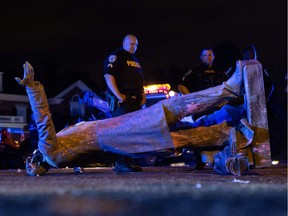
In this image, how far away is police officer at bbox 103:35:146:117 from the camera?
16.6 feet

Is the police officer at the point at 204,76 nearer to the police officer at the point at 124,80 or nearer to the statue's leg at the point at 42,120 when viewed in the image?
the police officer at the point at 124,80

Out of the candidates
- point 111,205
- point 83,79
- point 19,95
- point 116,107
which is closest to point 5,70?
point 19,95

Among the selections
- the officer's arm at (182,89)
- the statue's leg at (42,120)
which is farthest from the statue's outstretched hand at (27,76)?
the officer's arm at (182,89)

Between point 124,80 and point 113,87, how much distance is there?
0.19 meters

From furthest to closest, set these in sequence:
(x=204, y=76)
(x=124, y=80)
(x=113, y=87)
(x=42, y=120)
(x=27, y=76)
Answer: (x=204, y=76) → (x=124, y=80) → (x=113, y=87) → (x=42, y=120) → (x=27, y=76)

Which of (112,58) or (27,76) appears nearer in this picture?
(27,76)

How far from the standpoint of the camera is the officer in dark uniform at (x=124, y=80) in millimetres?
5047

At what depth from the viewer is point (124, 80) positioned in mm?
5160

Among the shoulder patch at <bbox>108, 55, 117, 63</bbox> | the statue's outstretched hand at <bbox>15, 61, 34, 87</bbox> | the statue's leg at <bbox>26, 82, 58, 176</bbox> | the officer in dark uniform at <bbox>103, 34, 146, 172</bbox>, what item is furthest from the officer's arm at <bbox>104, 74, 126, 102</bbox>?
the statue's outstretched hand at <bbox>15, 61, 34, 87</bbox>

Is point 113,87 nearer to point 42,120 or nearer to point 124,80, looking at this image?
point 124,80

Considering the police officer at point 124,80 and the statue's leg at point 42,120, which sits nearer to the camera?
the statue's leg at point 42,120

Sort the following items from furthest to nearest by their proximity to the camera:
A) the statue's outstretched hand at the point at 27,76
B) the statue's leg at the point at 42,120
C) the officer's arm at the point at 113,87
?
the officer's arm at the point at 113,87 < the statue's leg at the point at 42,120 < the statue's outstretched hand at the point at 27,76

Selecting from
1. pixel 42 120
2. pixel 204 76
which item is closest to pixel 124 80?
pixel 204 76

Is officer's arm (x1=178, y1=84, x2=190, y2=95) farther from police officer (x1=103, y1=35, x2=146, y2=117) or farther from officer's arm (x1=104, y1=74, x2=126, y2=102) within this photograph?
officer's arm (x1=104, y1=74, x2=126, y2=102)
